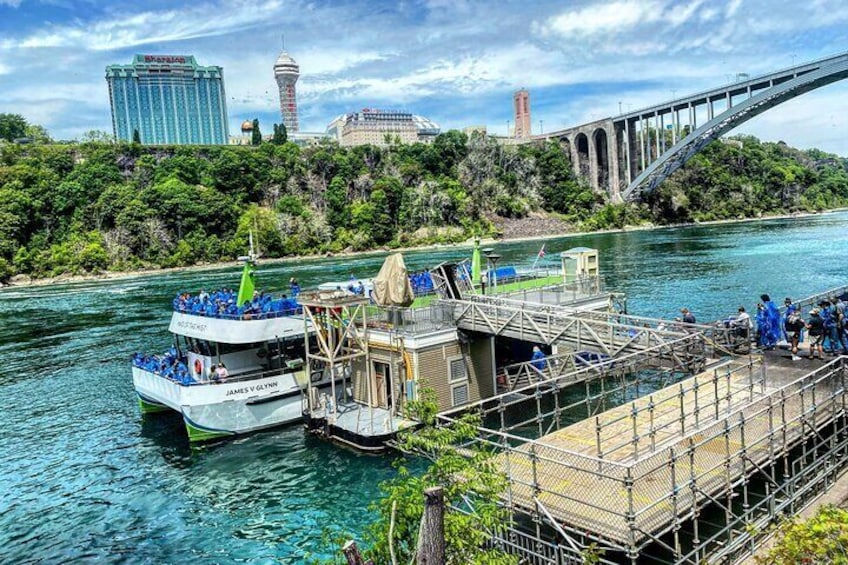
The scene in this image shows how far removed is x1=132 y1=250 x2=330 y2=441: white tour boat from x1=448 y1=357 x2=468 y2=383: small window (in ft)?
12.8

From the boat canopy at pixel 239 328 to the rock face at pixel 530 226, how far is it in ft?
283

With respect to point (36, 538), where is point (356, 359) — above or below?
above

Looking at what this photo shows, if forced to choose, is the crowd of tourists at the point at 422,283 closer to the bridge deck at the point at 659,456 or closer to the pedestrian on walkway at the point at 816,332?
the bridge deck at the point at 659,456

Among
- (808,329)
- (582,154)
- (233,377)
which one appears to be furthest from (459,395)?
(582,154)

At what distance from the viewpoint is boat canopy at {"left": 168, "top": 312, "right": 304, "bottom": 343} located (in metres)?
18.9

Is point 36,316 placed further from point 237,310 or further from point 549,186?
Result: point 549,186

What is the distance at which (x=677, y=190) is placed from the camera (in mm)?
116625

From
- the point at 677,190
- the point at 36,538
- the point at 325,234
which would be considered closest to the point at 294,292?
the point at 36,538

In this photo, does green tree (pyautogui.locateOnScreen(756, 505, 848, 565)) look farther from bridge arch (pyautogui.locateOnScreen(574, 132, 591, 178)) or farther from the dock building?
bridge arch (pyautogui.locateOnScreen(574, 132, 591, 178))

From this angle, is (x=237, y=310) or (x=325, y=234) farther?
(x=325, y=234)

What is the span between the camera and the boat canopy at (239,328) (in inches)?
744

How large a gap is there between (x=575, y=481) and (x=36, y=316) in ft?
150

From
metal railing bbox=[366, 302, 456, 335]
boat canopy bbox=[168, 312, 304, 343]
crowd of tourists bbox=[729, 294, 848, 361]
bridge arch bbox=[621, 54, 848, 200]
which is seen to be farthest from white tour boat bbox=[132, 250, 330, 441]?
bridge arch bbox=[621, 54, 848, 200]

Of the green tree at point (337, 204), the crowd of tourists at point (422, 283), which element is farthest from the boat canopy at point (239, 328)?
the green tree at point (337, 204)
